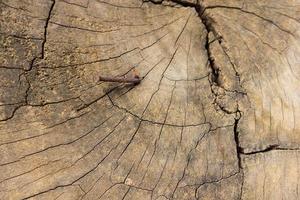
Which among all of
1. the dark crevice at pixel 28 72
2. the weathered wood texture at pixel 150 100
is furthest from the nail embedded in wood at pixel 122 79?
the dark crevice at pixel 28 72

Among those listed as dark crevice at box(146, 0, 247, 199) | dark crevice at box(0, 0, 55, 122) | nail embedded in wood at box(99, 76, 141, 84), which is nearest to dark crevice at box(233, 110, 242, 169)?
dark crevice at box(146, 0, 247, 199)

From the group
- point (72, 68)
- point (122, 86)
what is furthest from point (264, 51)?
point (72, 68)

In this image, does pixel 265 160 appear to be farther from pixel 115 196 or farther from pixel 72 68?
pixel 72 68

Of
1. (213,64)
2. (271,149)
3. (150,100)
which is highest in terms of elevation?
(213,64)

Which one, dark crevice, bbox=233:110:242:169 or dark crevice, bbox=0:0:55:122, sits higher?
dark crevice, bbox=0:0:55:122

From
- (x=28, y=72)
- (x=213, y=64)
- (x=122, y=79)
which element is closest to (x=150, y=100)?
(x=122, y=79)

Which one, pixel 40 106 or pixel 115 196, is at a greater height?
pixel 40 106

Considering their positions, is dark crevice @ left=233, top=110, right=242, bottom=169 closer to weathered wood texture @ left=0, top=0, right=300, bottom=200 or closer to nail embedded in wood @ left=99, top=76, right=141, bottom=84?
weathered wood texture @ left=0, top=0, right=300, bottom=200

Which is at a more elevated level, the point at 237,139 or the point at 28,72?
the point at 28,72

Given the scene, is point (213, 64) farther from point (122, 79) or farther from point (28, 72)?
point (28, 72)
